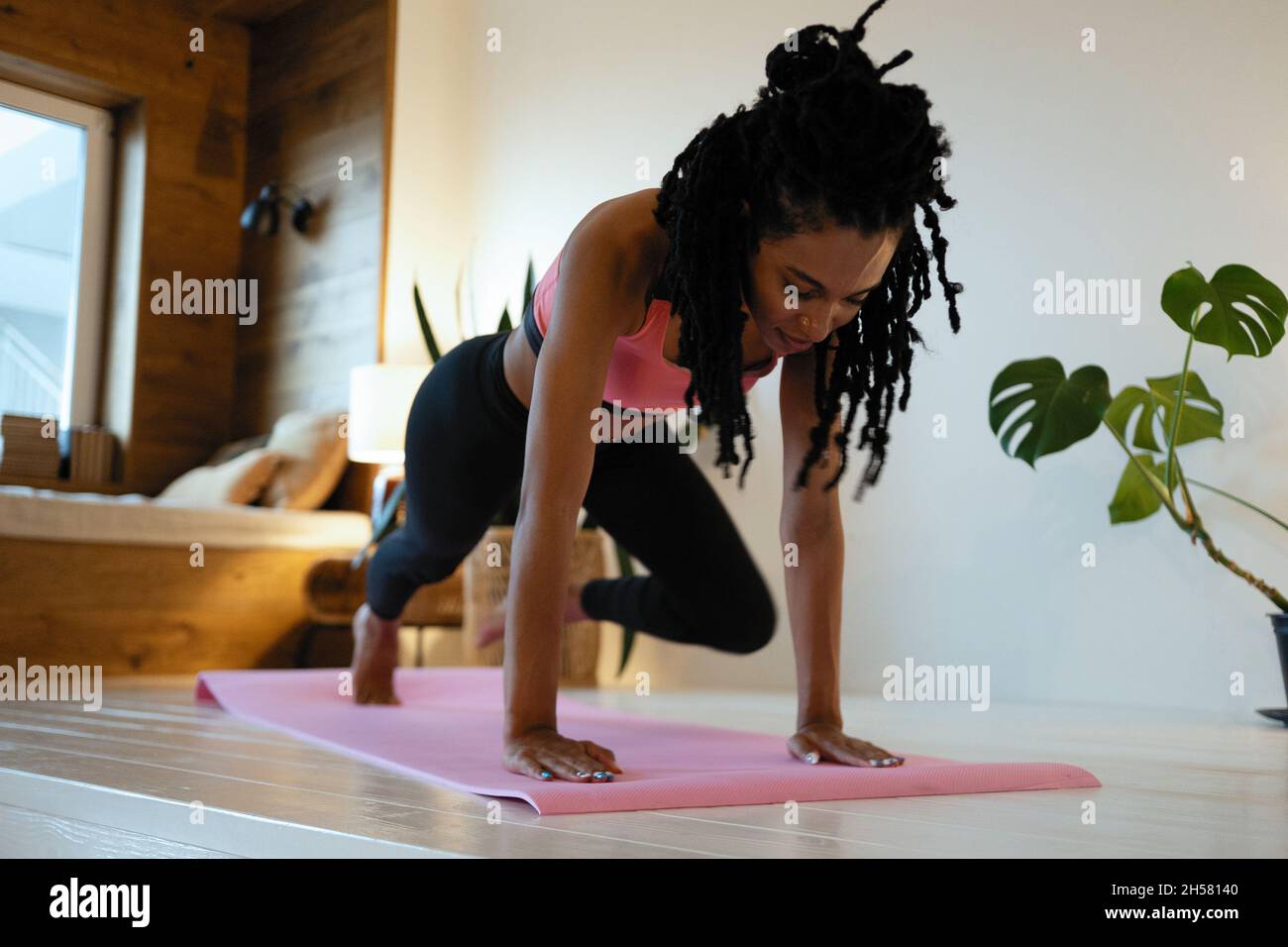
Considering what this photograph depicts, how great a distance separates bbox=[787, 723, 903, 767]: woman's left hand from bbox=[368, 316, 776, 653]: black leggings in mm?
435

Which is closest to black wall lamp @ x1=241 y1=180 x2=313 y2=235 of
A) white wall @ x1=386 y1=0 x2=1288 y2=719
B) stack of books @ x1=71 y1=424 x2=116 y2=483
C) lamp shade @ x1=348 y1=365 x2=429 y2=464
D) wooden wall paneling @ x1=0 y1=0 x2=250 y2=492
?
wooden wall paneling @ x1=0 y1=0 x2=250 y2=492

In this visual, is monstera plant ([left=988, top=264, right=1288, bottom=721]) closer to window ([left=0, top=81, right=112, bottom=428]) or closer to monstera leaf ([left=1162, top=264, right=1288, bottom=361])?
monstera leaf ([left=1162, top=264, right=1288, bottom=361])

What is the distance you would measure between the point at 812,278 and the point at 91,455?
419 centimetres

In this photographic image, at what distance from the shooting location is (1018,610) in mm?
2965

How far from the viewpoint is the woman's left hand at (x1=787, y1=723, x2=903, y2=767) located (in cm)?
133

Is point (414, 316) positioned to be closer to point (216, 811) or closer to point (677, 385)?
point (677, 385)

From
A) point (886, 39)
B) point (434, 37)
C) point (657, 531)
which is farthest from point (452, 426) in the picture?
point (434, 37)

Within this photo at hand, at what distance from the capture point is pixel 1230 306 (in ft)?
7.61

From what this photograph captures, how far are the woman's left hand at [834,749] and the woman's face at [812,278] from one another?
0.47m

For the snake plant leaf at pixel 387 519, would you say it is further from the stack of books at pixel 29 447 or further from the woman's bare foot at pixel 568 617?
the stack of books at pixel 29 447

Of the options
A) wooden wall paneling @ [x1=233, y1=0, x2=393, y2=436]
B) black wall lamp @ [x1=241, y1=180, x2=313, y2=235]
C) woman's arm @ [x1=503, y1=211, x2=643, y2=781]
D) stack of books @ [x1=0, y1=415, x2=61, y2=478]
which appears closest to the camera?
woman's arm @ [x1=503, y1=211, x2=643, y2=781]

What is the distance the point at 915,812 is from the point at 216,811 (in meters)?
0.62

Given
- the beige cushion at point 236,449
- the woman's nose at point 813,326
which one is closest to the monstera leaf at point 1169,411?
the woman's nose at point 813,326

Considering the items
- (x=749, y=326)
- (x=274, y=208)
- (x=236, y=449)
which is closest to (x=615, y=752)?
(x=749, y=326)
